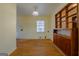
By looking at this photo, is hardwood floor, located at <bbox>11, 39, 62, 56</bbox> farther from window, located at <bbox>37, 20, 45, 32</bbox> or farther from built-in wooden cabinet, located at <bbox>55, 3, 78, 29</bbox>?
window, located at <bbox>37, 20, 45, 32</bbox>

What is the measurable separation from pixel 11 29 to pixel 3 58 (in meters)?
5.35

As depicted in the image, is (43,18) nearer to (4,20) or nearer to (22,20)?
(22,20)

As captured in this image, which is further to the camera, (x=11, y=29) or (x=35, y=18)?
(x=35, y=18)

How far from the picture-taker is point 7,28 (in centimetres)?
563

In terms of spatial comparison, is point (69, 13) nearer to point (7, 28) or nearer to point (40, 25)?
point (7, 28)

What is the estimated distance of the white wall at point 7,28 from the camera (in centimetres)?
523

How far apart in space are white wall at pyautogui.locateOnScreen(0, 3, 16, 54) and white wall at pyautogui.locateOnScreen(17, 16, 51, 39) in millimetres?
7097

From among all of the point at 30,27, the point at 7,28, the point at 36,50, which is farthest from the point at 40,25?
the point at 7,28

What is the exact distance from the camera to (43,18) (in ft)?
44.3

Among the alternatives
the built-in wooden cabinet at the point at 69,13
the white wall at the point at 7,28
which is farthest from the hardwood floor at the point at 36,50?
the built-in wooden cabinet at the point at 69,13

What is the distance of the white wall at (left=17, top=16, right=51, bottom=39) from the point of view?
529 inches

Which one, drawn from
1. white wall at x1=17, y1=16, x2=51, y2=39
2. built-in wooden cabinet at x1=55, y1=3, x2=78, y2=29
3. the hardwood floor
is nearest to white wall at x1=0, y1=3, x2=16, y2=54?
the hardwood floor

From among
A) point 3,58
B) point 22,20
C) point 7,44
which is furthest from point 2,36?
point 22,20

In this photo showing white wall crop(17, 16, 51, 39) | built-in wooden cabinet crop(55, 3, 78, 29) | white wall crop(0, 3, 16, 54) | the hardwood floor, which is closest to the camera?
white wall crop(0, 3, 16, 54)
